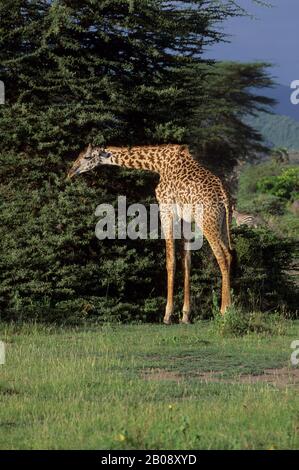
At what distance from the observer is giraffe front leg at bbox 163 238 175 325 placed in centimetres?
1409

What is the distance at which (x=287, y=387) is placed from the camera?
8531mm

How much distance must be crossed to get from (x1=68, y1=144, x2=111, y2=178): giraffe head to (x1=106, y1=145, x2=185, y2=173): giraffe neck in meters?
0.09

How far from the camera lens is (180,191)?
1381cm

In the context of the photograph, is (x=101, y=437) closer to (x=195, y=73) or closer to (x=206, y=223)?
(x=206, y=223)

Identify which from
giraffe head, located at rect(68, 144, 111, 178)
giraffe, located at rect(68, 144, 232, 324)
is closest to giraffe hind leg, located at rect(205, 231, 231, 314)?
giraffe, located at rect(68, 144, 232, 324)

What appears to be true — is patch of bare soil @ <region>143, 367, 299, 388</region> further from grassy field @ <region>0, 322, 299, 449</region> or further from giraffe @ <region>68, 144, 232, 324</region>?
giraffe @ <region>68, 144, 232, 324</region>

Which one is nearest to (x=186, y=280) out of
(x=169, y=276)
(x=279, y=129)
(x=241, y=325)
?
(x=169, y=276)

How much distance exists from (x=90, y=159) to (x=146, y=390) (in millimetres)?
6601

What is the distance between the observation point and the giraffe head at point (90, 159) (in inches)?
566

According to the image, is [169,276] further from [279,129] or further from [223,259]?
[279,129]

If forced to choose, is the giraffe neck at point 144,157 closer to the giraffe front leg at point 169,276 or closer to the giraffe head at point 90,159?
the giraffe head at point 90,159

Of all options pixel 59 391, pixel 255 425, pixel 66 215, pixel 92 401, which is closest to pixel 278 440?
pixel 255 425

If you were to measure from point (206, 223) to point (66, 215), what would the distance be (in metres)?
2.19

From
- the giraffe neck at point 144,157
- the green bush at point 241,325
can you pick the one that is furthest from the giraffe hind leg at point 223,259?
the giraffe neck at point 144,157
